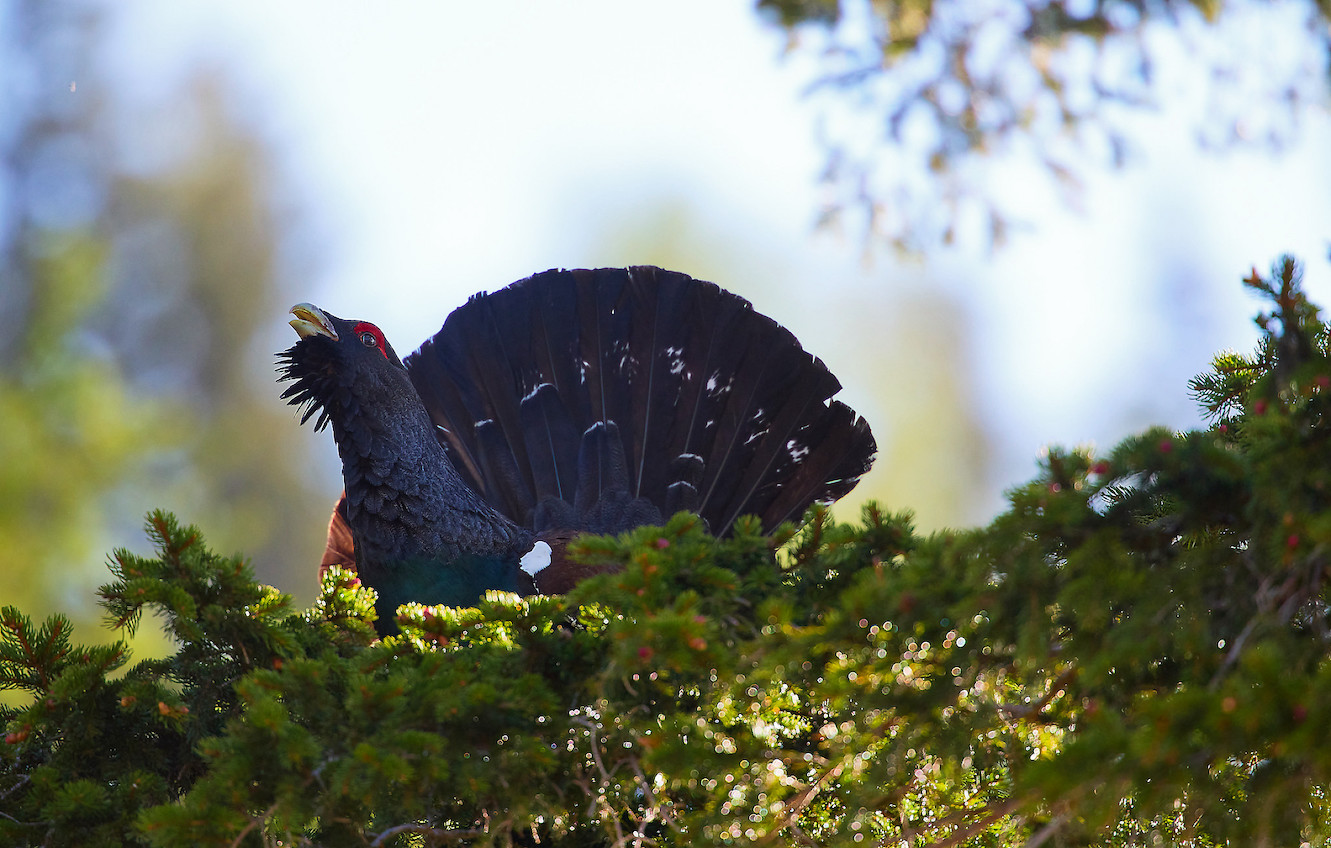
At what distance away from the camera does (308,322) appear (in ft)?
10.3

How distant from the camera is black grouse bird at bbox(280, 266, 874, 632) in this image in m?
3.13

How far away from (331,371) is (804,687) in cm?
212

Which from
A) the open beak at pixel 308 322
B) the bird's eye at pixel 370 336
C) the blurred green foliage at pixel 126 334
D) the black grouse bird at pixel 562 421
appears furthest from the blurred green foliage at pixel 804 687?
the blurred green foliage at pixel 126 334

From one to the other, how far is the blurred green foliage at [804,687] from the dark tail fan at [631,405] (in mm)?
1703

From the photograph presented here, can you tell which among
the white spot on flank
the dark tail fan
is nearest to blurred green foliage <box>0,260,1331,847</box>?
the dark tail fan

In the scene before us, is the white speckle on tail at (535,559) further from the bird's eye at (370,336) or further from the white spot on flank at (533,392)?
the bird's eye at (370,336)

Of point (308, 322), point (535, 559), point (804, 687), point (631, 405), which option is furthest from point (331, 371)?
point (804, 687)

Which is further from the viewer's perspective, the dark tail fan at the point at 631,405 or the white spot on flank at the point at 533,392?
the white spot on flank at the point at 533,392

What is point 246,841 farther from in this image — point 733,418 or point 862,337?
point 862,337

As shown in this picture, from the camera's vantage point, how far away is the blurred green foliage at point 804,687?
126 cm

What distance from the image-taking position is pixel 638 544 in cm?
152

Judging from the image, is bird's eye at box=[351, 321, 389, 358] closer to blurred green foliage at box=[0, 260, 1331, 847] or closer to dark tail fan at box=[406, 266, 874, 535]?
dark tail fan at box=[406, 266, 874, 535]

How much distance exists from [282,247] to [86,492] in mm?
6272

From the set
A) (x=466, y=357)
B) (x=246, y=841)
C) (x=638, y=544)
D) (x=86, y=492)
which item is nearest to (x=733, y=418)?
(x=466, y=357)
